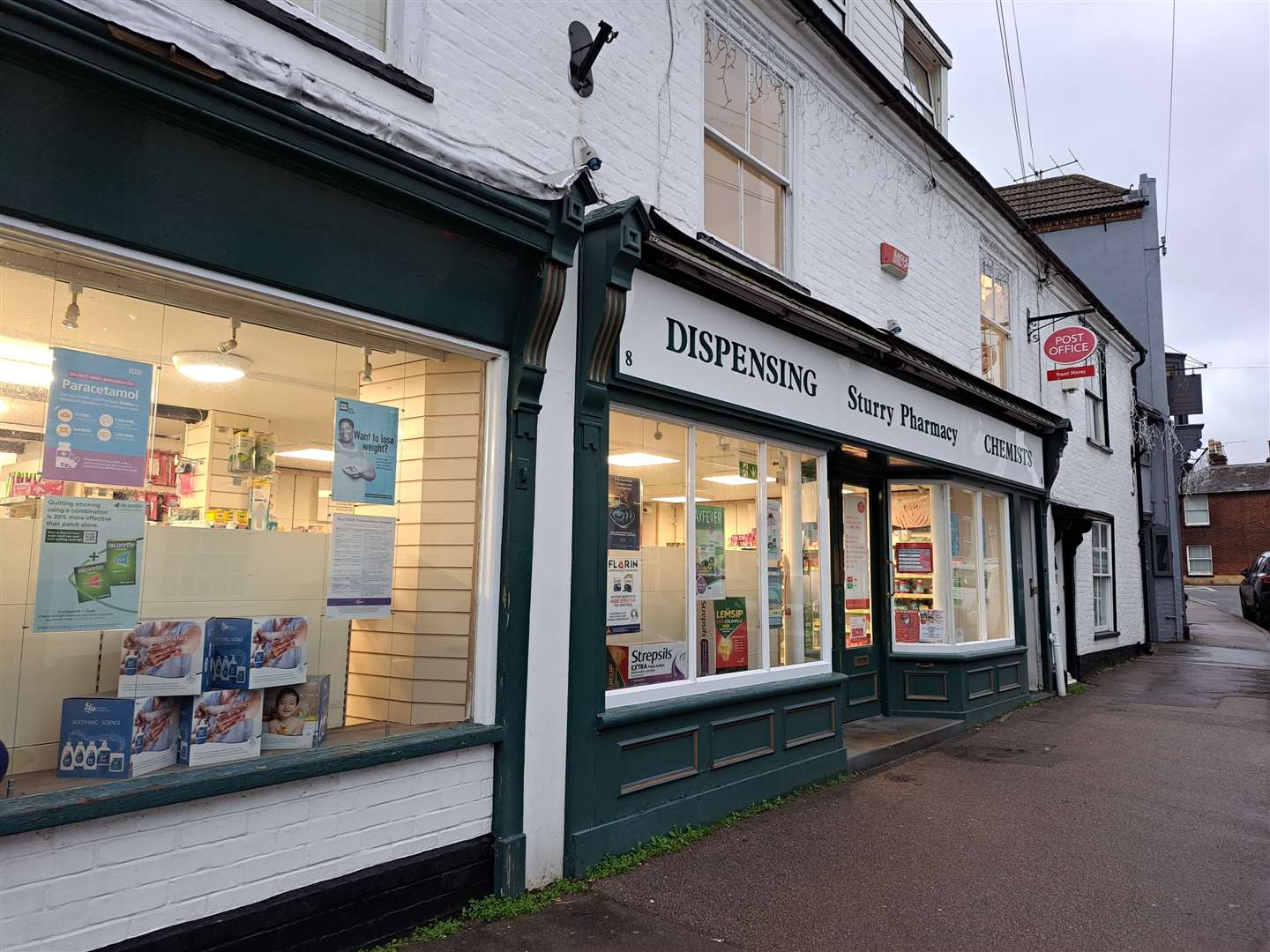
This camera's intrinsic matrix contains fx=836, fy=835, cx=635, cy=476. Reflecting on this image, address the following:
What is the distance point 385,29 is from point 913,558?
7.76 m

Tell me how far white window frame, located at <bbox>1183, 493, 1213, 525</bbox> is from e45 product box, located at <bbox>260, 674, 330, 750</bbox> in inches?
2187

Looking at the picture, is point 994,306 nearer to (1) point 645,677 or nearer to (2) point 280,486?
(1) point 645,677

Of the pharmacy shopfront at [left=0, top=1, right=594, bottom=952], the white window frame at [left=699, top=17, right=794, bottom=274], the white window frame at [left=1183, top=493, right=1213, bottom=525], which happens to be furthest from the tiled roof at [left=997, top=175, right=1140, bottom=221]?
the white window frame at [left=1183, top=493, right=1213, bottom=525]

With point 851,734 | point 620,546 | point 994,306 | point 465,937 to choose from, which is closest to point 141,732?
point 465,937

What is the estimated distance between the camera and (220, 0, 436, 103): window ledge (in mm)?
3820

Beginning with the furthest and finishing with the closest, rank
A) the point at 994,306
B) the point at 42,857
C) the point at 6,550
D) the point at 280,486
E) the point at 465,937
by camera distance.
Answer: the point at 994,306, the point at 280,486, the point at 465,937, the point at 6,550, the point at 42,857

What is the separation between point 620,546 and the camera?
5555 millimetres

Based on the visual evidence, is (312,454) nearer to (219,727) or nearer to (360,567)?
(360,567)

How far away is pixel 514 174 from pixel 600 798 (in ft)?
11.9

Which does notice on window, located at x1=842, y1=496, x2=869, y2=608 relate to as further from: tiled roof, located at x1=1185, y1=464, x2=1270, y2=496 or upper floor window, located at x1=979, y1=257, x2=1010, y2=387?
tiled roof, located at x1=1185, y1=464, x2=1270, y2=496

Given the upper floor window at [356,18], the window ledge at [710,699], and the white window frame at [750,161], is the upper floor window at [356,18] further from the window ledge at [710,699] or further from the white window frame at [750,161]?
the window ledge at [710,699]

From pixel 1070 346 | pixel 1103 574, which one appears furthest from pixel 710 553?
pixel 1103 574

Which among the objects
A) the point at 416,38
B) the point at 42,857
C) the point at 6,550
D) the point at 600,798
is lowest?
the point at 600,798

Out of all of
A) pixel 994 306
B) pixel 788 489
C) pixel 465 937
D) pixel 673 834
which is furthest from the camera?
pixel 994 306
